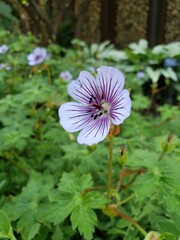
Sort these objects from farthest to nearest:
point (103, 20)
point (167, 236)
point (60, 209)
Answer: point (103, 20) → point (60, 209) → point (167, 236)

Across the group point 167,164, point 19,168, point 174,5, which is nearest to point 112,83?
point 167,164

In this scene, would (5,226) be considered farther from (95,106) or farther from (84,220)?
(95,106)

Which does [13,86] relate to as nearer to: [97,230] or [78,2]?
[97,230]

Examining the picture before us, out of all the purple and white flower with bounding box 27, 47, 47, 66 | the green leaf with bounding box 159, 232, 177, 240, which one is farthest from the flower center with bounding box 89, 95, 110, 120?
the purple and white flower with bounding box 27, 47, 47, 66

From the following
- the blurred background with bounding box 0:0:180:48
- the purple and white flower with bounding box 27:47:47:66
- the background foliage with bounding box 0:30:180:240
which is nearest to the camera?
the background foliage with bounding box 0:30:180:240

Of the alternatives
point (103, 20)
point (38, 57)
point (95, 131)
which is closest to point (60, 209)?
point (95, 131)

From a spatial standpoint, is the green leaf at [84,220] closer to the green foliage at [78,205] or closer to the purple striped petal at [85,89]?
the green foliage at [78,205]

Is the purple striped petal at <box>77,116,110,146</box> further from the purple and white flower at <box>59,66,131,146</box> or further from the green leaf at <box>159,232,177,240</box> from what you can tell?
the green leaf at <box>159,232,177,240</box>

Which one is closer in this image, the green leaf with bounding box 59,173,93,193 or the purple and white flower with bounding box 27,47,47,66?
the green leaf with bounding box 59,173,93,193
